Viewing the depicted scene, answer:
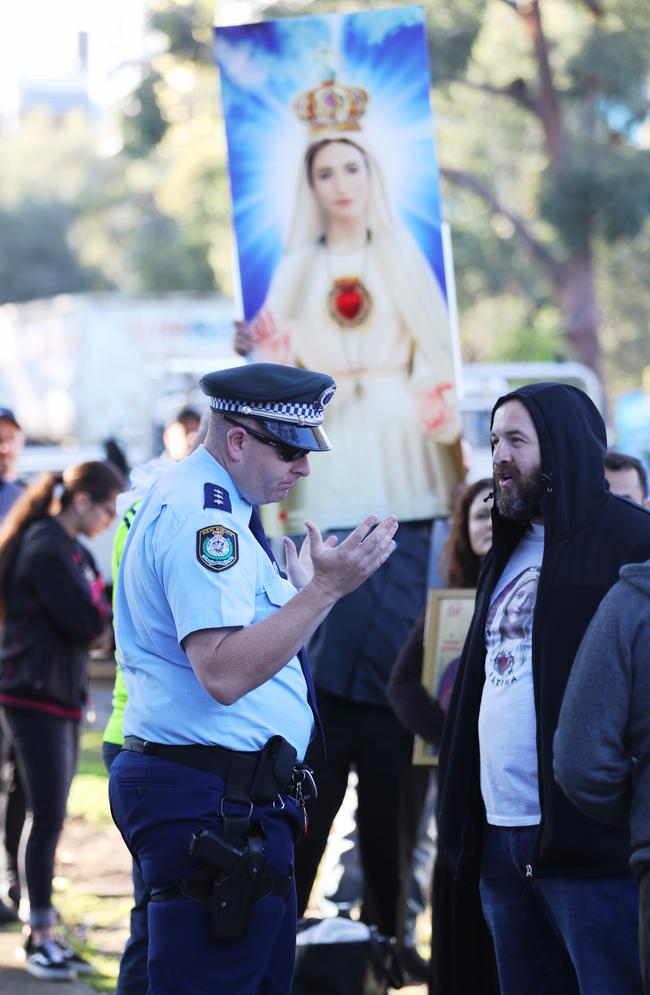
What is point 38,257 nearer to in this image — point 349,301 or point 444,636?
point 349,301

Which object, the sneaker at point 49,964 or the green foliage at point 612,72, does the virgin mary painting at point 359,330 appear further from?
the green foliage at point 612,72

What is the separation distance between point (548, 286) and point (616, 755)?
33.0m

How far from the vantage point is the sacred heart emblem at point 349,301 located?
536cm

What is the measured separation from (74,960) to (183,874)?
9.91ft

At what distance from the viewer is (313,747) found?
16.3ft

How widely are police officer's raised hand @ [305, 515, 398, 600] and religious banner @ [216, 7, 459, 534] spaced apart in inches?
84.2

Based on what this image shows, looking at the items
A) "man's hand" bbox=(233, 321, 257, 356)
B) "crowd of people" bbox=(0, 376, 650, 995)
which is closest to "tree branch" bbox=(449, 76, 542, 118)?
"man's hand" bbox=(233, 321, 257, 356)

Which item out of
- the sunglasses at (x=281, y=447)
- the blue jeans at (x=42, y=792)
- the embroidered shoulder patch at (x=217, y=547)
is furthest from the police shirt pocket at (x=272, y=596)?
the blue jeans at (x=42, y=792)

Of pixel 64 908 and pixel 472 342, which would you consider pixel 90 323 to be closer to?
pixel 472 342

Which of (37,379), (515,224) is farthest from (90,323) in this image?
(515,224)

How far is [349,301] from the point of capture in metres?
5.37

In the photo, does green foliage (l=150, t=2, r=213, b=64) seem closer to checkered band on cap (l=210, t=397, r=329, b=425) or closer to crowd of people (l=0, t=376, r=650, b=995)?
crowd of people (l=0, t=376, r=650, b=995)

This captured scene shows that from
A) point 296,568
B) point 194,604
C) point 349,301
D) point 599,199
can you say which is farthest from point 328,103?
point 599,199

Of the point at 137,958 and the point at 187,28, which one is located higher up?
the point at 187,28
